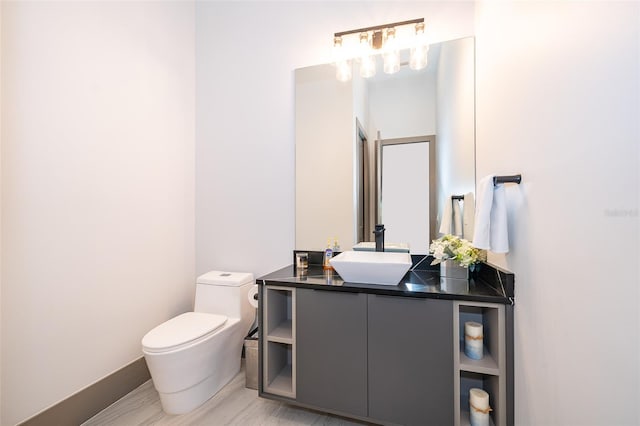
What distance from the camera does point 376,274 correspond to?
4.68 feet

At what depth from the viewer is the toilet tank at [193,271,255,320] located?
6.52 ft

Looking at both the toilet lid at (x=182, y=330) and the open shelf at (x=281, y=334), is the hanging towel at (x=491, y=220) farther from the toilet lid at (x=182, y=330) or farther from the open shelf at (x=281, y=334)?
the toilet lid at (x=182, y=330)

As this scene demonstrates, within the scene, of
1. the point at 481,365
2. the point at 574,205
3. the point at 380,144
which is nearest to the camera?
the point at 574,205

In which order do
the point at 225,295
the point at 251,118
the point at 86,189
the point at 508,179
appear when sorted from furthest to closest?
the point at 251,118 < the point at 225,295 < the point at 86,189 < the point at 508,179

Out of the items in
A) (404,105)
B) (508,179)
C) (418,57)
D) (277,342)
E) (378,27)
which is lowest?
(277,342)

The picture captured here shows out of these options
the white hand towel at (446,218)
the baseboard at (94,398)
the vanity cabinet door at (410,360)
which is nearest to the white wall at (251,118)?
the baseboard at (94,398)

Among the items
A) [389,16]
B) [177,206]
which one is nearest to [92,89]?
[177,206]

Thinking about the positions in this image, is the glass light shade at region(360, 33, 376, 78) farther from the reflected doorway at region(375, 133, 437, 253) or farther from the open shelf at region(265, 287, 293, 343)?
the open shelf at region(265, 287, 293, 343)

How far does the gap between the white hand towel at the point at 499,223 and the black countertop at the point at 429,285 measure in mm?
147

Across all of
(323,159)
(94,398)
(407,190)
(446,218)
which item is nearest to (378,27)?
(323,159)

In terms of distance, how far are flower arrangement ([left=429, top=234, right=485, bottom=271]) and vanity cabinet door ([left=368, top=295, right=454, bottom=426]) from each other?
0.94 ft

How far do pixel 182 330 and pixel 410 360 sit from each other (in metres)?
1.34

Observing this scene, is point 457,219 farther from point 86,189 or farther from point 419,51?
point 86,189

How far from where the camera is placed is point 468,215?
1.67m
